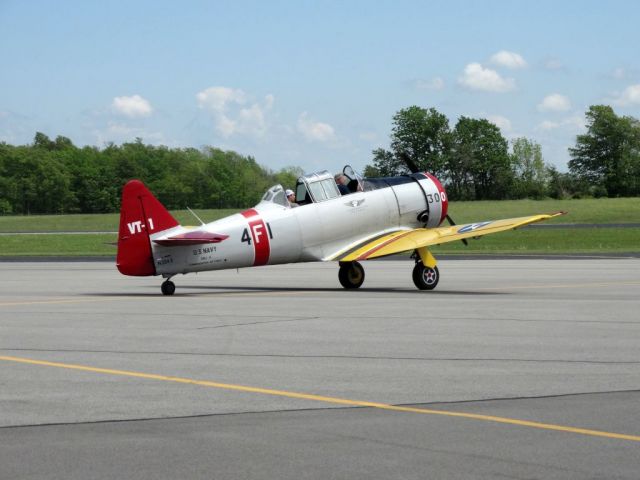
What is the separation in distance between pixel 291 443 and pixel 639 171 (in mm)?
149492

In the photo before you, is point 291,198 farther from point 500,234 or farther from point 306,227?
point 500,234

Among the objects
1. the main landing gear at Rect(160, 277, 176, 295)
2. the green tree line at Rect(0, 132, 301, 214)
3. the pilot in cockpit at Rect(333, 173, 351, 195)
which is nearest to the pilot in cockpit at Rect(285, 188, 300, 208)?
the pilot in cockpit at Rect(333, 173, 351, 195)

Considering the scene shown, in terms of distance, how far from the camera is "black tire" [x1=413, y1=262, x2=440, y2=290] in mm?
24500

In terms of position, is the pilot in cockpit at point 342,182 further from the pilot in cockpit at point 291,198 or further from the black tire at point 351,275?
the black tire at point 351,275

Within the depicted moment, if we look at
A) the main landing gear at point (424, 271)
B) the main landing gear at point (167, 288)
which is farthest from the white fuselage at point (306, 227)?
the main landing gear at point (424, 271)

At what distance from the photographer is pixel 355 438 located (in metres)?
8.09

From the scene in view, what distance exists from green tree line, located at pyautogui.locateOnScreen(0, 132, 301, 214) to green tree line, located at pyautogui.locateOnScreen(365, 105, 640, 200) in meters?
29.6

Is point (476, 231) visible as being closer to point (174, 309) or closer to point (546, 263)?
point (174, 309)

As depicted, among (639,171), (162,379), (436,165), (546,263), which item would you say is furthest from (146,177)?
(162,379)

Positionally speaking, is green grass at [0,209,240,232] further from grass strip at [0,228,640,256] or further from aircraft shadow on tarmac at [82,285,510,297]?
aircraft shadow on tarmac at [82,285,510,297]

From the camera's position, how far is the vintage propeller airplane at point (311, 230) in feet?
73.3

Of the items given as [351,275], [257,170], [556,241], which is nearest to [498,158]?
[257,170]

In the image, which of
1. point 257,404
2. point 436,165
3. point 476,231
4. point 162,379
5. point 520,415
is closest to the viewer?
point 520,415

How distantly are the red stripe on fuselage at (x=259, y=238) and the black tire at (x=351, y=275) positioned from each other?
9.71 feet
